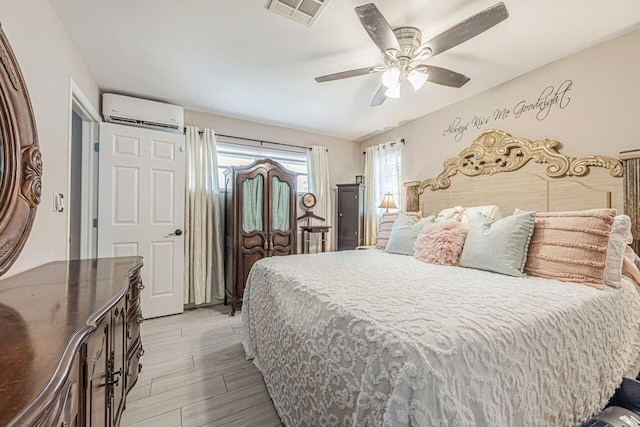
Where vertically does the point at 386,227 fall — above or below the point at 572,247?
above

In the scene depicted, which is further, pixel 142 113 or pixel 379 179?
pixel 379 179

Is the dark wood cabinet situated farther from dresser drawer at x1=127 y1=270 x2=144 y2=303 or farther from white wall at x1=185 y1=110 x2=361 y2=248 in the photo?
dresser drawer at x1=127 y1=270 x2=144 y2=303

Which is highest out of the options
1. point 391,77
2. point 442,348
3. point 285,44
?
point 285,44

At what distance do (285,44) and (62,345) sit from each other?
7.34ft

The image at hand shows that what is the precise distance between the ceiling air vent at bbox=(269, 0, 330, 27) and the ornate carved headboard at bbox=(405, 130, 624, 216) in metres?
2.10

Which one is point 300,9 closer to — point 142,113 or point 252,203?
point 252,203

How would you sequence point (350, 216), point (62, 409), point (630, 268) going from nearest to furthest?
point (62, 409), point (630, 268), point (350, 216)

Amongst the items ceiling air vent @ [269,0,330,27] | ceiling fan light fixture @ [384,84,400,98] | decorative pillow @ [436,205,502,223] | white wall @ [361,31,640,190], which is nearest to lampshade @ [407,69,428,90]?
ceiling fan light fixture @ [384,84,400,98]

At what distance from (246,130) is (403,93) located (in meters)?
2.14

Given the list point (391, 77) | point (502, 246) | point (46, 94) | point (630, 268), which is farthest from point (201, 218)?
point (630, 268)

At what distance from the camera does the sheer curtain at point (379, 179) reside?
392 centimetres

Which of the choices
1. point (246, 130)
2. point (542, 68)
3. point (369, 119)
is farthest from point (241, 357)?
point (542, 68)

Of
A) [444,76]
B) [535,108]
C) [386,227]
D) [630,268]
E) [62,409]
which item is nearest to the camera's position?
[62,409]

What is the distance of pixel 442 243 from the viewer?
215cm
